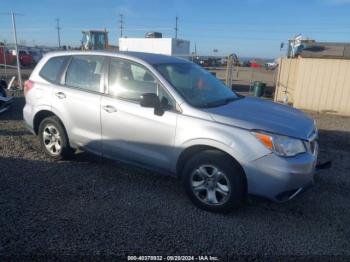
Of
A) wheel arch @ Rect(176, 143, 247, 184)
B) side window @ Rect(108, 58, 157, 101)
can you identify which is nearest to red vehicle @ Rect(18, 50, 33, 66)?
side window @ Rect(108, 58, 157, 101)

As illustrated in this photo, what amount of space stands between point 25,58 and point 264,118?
94.6 feet

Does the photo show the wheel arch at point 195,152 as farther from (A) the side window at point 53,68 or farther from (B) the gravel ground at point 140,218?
(A) the side window at point 53,68

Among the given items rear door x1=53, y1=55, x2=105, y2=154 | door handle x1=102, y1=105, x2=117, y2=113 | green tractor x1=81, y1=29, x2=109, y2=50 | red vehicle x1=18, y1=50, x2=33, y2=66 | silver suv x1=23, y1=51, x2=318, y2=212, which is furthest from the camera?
red vehicle x1=18, y1=50, x2=33, y2=66

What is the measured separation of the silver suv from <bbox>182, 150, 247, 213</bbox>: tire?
12 millimetres

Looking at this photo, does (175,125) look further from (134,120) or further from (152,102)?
(134,120)

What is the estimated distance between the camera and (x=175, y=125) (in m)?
3.59

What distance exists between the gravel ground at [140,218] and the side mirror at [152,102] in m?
1.15

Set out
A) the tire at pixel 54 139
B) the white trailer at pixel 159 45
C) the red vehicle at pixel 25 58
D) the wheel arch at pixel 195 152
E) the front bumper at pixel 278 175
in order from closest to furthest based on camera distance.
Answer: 1. the front bumper at pixel 278 175
2. the wheel arch at pixel 195 152
3. the tire at pixel 54 139
4. the white trailer at pixel 159 45
5. the red vehicle at pixel 25 58

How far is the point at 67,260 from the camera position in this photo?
271 centimetres

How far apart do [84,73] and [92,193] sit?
1.76 meters

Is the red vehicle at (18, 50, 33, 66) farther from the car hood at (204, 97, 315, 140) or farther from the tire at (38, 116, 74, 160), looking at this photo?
the car hood at (204, 97, 315, 140)

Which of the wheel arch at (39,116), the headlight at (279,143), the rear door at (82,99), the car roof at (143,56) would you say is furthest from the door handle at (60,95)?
the headlight at (279,143)

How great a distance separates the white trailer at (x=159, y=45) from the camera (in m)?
20.8

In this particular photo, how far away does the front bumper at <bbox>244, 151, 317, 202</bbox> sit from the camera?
3129 mm
